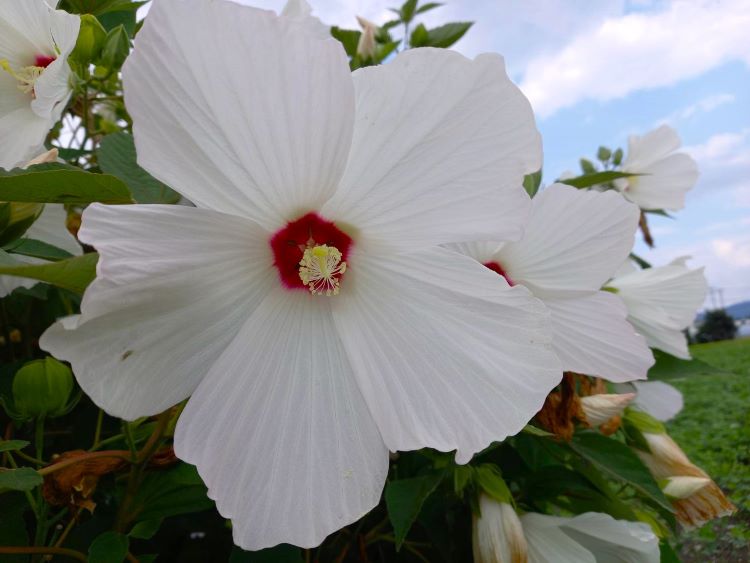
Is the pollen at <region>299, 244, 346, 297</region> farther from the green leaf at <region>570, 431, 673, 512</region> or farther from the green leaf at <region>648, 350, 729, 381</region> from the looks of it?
the green leaf at <region>648, 350, 729, 381</region>

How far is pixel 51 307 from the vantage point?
0.92m

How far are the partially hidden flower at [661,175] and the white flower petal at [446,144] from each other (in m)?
1.07

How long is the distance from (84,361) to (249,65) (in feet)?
0.77

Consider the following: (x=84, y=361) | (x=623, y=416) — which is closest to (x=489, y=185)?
(x=84, y=361)

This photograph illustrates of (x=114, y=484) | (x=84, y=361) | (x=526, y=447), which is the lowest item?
(x=114, y=484)

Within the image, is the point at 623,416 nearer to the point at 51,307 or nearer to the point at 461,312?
the point at 461,312

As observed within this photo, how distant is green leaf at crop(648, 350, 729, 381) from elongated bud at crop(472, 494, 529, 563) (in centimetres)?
39

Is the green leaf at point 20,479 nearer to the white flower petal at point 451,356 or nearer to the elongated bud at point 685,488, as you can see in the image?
the white flower petal at point 451,356

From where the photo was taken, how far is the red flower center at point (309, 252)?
0.53m

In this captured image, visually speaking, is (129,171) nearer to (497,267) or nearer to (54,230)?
(54,230)

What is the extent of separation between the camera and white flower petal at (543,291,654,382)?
2.12 ft

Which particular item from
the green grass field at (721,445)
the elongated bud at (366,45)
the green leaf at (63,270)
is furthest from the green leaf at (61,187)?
the green grass field at (721,445)

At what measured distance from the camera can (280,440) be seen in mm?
487

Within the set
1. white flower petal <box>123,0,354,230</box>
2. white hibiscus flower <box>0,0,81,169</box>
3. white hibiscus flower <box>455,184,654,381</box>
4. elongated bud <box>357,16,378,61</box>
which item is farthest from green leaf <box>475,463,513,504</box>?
elongated bud <box>357,16,378,61</box>
